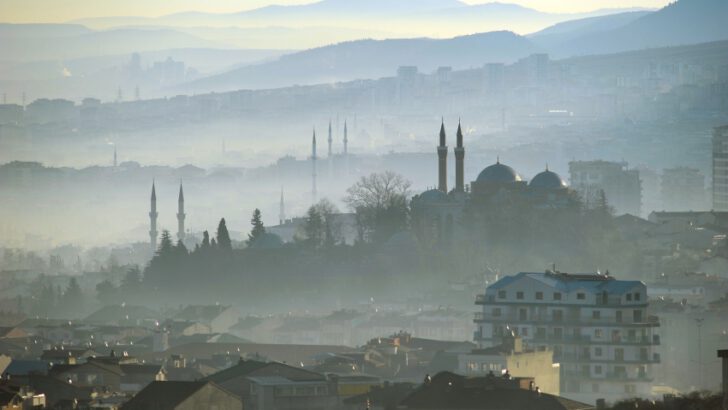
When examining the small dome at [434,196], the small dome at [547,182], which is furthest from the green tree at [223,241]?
the small dome at [547,182]

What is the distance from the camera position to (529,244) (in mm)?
131125

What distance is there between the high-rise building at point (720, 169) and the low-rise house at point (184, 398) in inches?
4860

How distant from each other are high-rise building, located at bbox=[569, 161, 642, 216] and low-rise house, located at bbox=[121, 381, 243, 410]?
111280mm

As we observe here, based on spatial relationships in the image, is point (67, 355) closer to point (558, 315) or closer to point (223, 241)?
point (558, 315)

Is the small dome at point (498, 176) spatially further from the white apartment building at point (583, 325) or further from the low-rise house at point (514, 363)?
the low-rise house at point (514, 363)

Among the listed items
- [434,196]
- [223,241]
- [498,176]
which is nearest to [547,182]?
[498,176]

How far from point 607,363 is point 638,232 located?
58305 mm

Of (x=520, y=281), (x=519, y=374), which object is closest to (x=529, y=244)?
(x=520, y=281)

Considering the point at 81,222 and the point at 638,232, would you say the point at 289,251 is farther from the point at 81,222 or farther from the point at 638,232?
the point at 81,222

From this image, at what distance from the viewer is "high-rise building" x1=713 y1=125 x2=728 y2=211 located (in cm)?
17950

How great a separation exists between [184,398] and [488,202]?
8137 cm

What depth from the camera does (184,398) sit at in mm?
55156

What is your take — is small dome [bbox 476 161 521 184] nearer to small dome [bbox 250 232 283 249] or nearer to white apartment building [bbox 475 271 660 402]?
small dome [bbox 250 232 283 249]

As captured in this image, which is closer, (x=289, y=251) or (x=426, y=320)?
(x=426, y=320)
